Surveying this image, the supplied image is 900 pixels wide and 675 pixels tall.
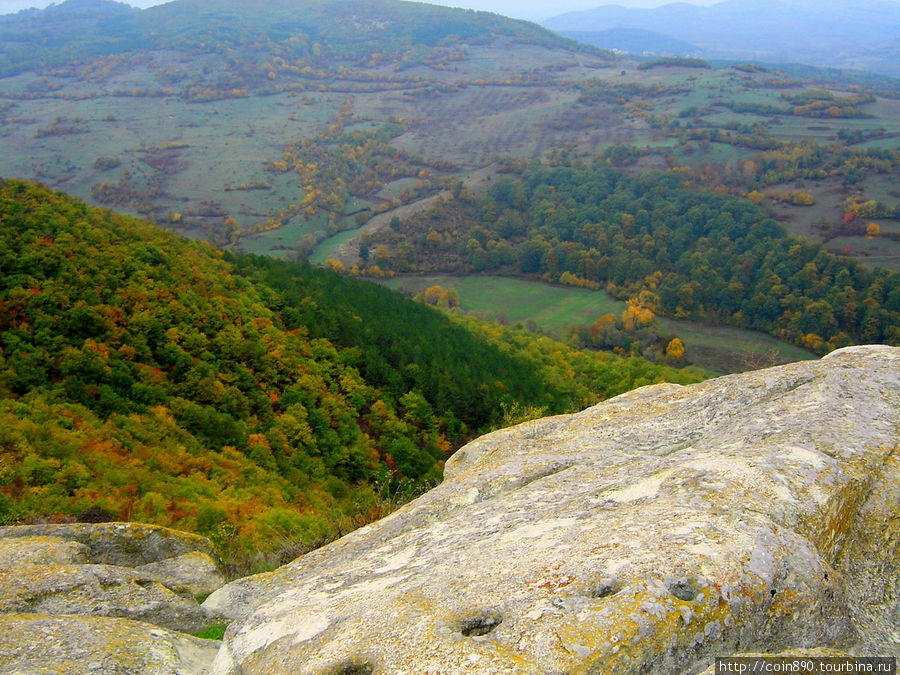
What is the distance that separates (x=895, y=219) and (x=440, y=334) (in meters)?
149

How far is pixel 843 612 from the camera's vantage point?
34.8ft

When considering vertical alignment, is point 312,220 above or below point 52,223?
below

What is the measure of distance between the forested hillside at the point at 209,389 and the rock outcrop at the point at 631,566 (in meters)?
10.4

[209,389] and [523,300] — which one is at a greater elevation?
[209,389]

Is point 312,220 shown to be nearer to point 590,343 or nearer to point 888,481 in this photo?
point 590,343

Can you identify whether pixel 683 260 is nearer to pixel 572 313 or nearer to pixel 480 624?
pixel 572 313

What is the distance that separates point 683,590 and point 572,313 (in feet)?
444

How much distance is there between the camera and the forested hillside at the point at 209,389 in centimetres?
2677

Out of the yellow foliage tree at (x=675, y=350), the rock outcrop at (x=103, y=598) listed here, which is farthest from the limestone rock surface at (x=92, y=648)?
the yellow foliage tree at (x=675, y=350)

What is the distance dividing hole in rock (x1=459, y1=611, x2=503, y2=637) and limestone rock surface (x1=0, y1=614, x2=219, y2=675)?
5821 mm

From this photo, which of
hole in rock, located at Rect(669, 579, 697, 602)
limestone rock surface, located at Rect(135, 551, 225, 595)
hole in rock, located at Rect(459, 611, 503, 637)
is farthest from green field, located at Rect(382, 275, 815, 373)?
hole in rock, located at Rect(459, 611, 503, 637)

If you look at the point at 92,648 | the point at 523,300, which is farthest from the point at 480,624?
the point at 523,300

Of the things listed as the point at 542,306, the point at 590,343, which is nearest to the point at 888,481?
the point at 590,343

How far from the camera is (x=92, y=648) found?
11258 mm
